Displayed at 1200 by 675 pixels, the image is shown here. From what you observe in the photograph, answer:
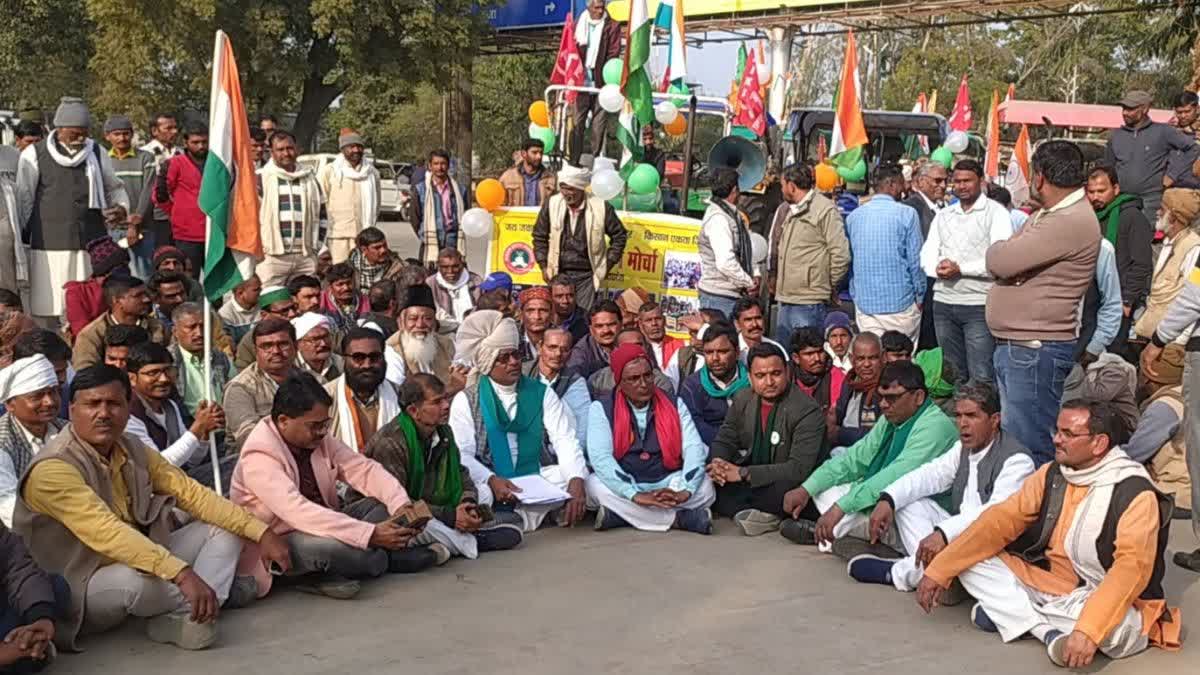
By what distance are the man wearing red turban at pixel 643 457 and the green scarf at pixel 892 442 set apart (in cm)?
91

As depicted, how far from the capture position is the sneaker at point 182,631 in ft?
14.8

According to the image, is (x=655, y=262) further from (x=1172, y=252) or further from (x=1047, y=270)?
(x=1047, y=270)

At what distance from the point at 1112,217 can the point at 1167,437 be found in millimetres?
1572

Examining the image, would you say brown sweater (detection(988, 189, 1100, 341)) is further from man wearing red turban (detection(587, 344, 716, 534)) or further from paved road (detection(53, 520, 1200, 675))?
man wearing red turban (detection(587, 344, 716, 534))

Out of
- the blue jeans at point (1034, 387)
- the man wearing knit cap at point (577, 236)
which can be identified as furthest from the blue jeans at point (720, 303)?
the blue jeans at point (1034, 387)

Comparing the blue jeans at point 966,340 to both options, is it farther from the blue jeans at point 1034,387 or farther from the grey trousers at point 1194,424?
the grey trousers at point 1194,424

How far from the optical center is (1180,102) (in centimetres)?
1110

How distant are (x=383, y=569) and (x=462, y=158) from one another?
922 inches

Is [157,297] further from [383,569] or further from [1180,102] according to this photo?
[1180,102]

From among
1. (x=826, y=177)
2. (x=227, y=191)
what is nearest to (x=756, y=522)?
(x=227, y=191)

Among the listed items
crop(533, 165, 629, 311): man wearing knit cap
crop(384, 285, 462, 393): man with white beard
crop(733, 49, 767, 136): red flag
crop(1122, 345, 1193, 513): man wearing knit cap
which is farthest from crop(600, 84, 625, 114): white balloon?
crop(1122, 345, 1193, 513): man wearing knit cap

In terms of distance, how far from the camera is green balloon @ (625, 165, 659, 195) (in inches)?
393

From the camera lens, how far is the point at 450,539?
574 cm

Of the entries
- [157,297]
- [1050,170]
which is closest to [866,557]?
[1050,170]
